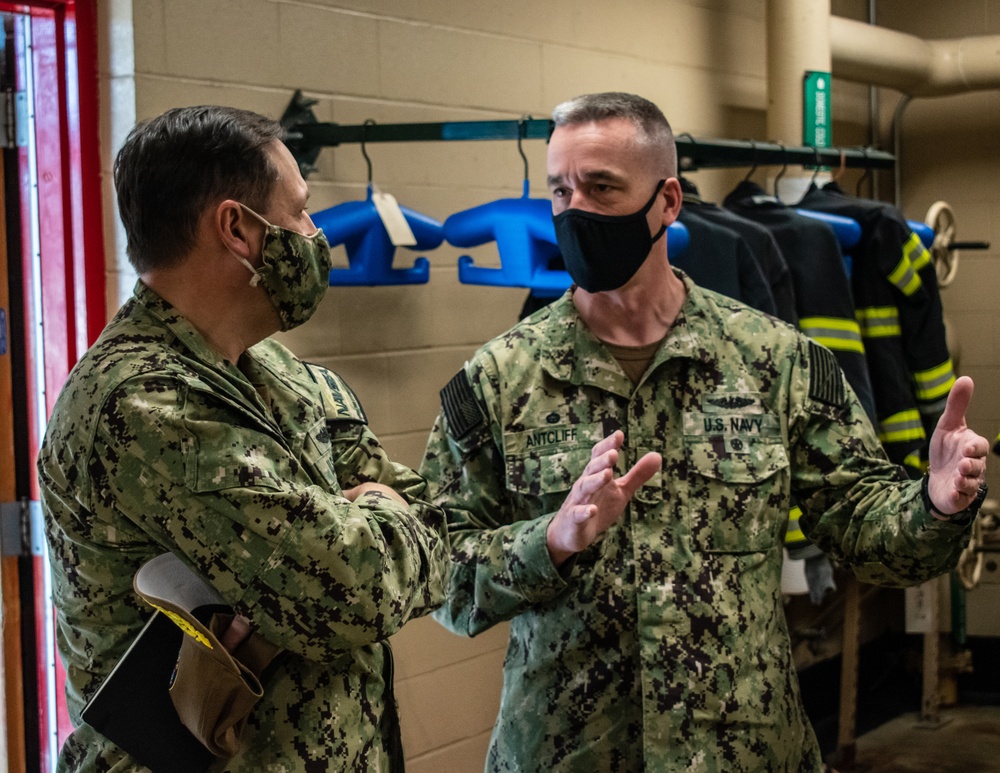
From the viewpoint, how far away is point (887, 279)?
317 cm

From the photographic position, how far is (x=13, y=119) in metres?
2.31

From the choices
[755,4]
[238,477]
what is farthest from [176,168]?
[755,4]

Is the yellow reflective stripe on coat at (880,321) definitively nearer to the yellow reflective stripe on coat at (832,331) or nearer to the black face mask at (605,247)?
the yellow reflective stripe on coat at (832,331)

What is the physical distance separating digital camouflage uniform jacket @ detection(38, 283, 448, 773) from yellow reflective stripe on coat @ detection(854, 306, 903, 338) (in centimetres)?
206

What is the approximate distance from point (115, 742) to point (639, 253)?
1.08 meters

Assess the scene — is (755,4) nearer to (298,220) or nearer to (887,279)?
(887,279)

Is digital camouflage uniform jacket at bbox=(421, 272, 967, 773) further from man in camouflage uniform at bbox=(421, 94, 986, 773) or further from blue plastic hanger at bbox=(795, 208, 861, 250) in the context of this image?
blue plastic hanger at bbox=(795, 208, 861, 250)

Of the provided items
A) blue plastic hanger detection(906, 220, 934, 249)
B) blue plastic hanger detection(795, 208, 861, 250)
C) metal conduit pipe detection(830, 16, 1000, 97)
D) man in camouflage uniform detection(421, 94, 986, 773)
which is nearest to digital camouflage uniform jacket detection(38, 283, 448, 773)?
man in camouflage uniform detection(421, 94, 986, 773)

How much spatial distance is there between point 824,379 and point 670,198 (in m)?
0.40

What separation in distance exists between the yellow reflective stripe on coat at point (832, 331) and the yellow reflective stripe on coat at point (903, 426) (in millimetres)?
310

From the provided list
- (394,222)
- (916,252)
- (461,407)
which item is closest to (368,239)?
(394,222)

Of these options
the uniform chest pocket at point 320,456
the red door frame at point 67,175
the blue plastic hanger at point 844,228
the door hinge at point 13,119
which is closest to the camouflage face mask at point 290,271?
the uniform chest pocket at point 320,456

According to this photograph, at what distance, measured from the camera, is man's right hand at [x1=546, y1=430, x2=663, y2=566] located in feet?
5.20

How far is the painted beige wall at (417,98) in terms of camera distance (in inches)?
94.0
